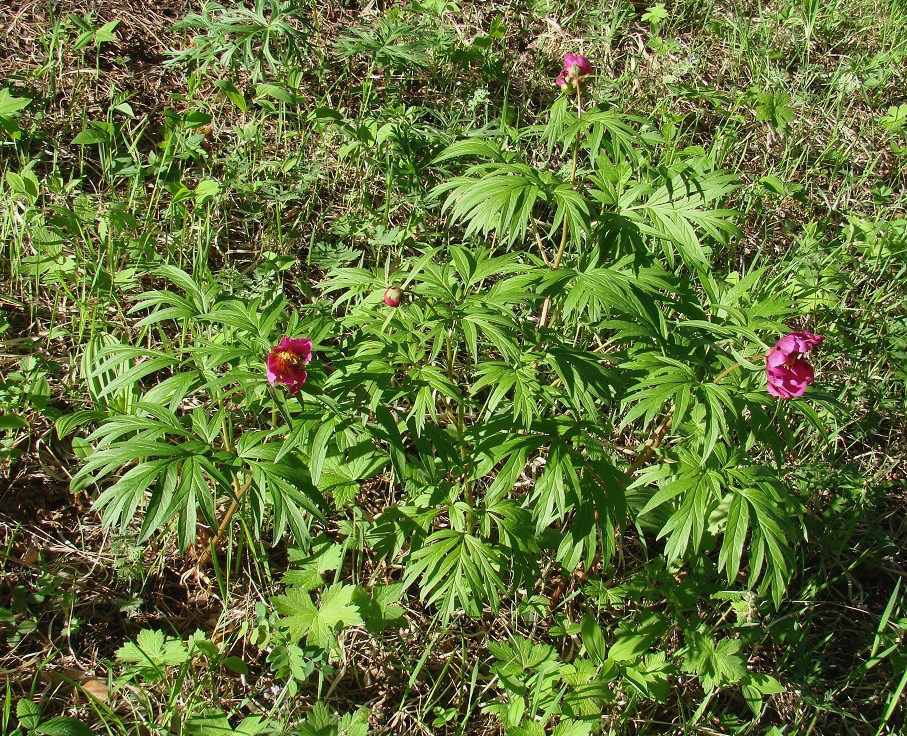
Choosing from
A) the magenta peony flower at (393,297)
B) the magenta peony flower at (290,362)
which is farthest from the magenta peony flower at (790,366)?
the magenta peony flower at (290,362)

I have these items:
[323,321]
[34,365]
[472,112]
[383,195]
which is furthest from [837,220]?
[34,365]

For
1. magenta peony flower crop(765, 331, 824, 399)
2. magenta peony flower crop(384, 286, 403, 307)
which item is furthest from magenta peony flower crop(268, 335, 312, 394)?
magenta peony flower crop(765, 331, 824, 399)

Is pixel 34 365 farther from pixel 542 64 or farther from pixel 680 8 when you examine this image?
pixel 680 8

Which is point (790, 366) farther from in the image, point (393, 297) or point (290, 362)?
point (290, 362)

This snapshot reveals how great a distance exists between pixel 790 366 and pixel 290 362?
1.23 metres

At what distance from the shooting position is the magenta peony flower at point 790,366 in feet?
6.28

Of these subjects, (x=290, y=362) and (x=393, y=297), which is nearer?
(x=290, y=362)

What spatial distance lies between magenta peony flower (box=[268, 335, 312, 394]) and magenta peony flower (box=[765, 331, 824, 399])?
1147 millimetres

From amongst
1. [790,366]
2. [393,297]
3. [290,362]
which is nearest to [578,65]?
[393,297]

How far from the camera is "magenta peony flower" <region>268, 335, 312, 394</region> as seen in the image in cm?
182

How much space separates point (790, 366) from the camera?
1.93m

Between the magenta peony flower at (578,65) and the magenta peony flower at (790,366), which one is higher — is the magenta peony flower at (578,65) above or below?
above

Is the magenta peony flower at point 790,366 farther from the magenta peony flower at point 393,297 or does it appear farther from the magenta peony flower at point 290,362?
the magenta peony flower at point 290,362

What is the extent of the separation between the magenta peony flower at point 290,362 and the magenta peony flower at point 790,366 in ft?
3.76
